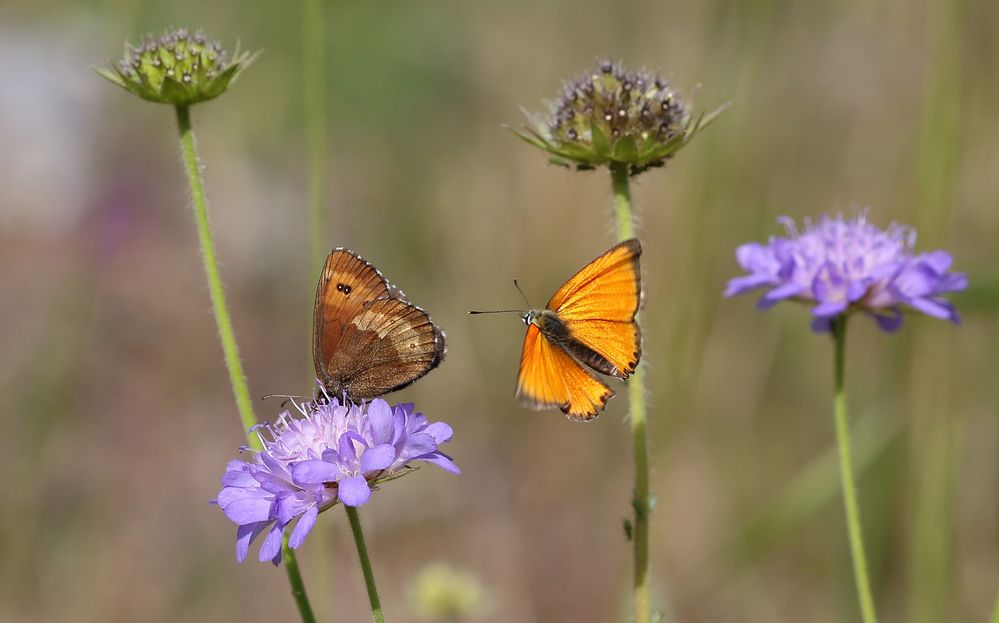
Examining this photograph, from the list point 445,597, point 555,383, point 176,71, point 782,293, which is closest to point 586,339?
point 555,383

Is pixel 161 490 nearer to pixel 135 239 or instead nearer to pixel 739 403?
Result: pixel 135 239

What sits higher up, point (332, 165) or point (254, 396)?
point (332, 165)

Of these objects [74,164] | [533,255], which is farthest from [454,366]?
[74,164]

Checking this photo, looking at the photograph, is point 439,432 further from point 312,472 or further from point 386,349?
point 386,349

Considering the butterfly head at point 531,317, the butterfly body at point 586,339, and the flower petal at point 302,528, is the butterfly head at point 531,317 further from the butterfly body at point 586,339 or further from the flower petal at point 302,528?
the flower petal at point 302,528


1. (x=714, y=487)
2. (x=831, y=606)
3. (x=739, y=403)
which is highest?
(x=739, y=403)

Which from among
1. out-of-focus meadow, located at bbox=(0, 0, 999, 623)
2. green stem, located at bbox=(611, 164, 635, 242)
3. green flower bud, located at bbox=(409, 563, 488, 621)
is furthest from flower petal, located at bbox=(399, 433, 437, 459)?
green flower bud, located at bbox=(409, 563, 488, 621)

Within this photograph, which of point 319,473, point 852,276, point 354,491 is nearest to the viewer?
point 354,491

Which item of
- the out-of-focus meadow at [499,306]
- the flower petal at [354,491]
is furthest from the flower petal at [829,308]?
the flower petal at [354,491]
